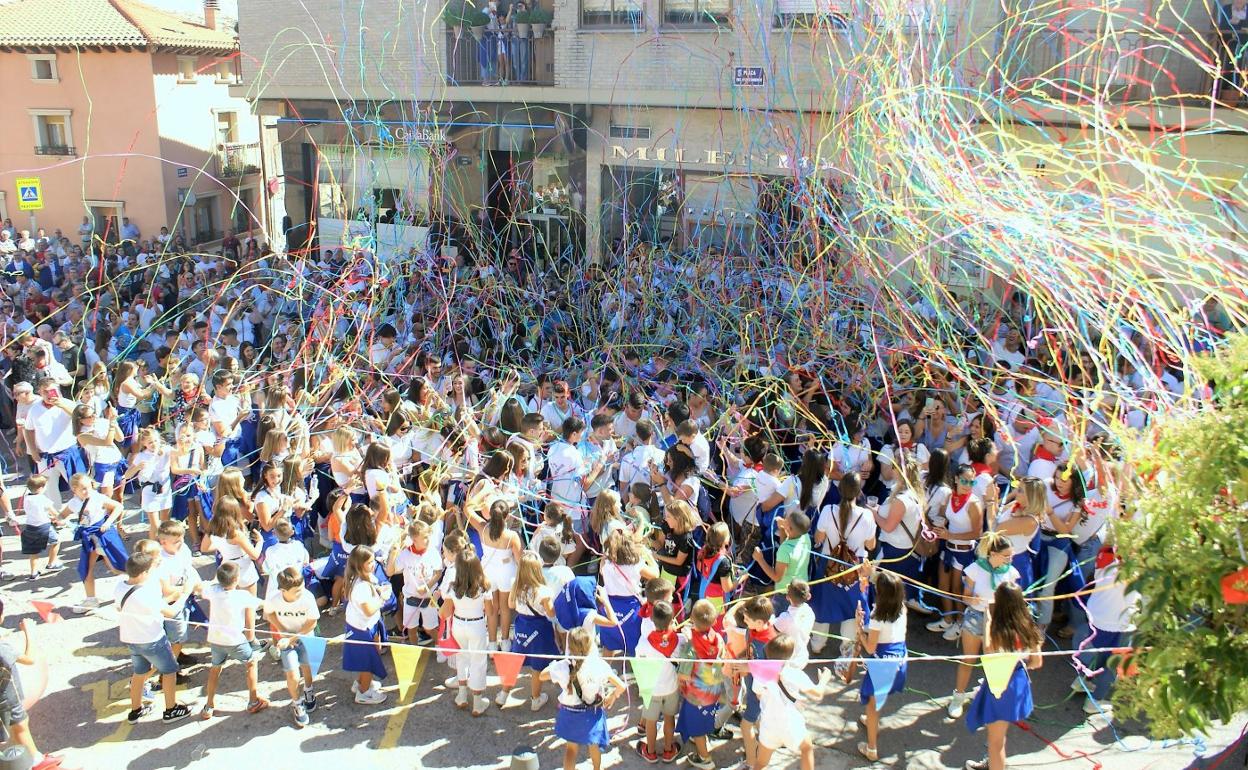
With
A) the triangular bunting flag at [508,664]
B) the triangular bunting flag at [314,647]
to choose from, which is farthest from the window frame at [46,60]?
the triangular bunting flag at [508,664]

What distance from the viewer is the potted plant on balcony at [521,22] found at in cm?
1588

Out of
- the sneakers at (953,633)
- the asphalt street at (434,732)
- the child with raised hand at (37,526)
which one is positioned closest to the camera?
the asphalt street at (434,732)

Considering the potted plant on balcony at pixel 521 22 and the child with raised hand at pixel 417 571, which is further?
the potted plant on balcony at pixel 521 22

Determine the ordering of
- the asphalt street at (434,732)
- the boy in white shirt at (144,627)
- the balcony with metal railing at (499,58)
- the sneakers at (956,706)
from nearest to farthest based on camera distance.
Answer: the asphalt street at (434,732), the boy in white shirt at (144,627), the sneakers at (956,706), the balcony with metal railing at (499,58)

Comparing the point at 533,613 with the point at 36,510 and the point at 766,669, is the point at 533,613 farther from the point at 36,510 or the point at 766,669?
the point at 36,510

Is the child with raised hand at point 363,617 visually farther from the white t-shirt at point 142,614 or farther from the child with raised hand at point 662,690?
the child with raised hand at point 662,690

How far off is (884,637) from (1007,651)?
69 cm

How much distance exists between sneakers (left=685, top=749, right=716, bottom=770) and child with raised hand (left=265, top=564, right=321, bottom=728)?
2.43 meters

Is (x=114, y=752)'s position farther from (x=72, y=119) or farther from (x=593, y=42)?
(x=72, y=119)

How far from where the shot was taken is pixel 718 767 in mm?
5699

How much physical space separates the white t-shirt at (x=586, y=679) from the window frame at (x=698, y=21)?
10971 millimetres

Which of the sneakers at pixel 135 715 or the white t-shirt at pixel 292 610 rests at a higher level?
the white t-shirt at pixel 292 610

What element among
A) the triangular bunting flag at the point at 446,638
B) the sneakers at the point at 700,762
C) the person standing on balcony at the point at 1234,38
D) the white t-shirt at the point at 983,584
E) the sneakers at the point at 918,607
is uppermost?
the person standing on balcony at the point at 1234,38

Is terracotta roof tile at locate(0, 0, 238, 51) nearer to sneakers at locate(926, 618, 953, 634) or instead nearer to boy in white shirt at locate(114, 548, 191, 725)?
boy in white shirt at locate(114, 548, 191, 725)
